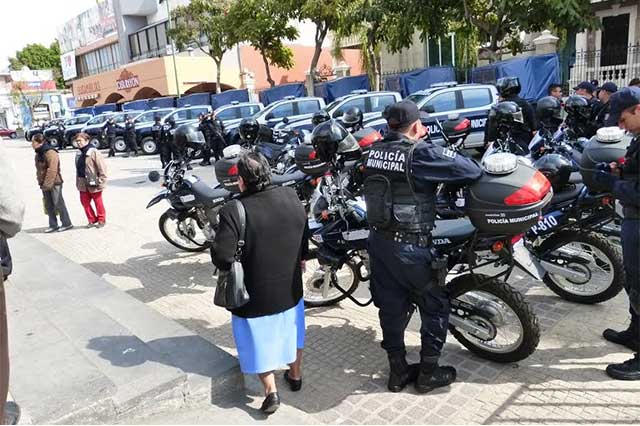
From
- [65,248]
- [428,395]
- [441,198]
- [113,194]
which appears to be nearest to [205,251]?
[65,248]

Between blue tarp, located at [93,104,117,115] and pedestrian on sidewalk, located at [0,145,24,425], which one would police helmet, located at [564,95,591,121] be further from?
blue tarp, located at [93,104,117,115]

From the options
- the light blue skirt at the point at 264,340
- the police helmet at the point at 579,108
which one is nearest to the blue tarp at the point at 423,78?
the police helmet at the point at 579,108

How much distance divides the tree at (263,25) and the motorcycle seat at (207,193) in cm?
1785

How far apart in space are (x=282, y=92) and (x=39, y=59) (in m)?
63.1

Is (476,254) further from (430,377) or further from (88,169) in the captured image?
(88,169)

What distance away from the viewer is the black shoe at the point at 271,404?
10.2 feet

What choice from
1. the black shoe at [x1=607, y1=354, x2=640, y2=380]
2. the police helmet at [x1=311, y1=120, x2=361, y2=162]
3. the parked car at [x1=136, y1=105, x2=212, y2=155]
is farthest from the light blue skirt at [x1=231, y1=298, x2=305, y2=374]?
the parked car at [x1=136, y1=105, x2=212, y2=155]

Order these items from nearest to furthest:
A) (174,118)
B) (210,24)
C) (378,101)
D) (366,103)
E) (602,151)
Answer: (602,151) → (366,103) → (378,101) → (174,118) → (210,24)

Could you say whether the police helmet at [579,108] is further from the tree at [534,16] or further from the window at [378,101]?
the window at [378,101]

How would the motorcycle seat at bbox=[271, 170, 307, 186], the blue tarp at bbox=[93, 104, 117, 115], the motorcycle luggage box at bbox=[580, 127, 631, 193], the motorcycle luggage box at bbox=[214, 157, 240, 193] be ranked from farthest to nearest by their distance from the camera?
1. the blue tarp at bbox=[93, 104, 117, 115]
2. the motorcycle seat at bbox=[271, 170, 307, 186]
3. the motorcycle luggage box at bbox=[214, 157, 240, 193]
4. the motorcycle luggage box at bbox=[580, 127, 631, 193]

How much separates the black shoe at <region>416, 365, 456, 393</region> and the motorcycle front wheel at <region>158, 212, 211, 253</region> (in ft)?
12.6

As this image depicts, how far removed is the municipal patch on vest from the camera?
9.74 ft

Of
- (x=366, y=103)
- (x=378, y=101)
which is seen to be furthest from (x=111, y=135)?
(x=378, y=101)

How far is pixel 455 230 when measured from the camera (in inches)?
136
